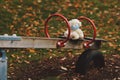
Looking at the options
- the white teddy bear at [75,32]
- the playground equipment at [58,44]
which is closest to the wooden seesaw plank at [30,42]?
the playground equipment at [58,44]

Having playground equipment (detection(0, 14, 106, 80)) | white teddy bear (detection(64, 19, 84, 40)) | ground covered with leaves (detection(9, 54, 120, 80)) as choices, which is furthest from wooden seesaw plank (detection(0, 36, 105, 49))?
ground covered with leaves (detection(9, 54, 120, 80))

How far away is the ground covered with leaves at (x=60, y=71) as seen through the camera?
24.4ft

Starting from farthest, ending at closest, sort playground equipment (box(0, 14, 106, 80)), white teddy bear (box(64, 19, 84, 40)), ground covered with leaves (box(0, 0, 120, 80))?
1. ground covered with leaves (box(0, 0, 120, 80))
2. white teddy bear (box(64, 19, 84, 40))
3. playground equipment (box(0, 14, 106, 80))

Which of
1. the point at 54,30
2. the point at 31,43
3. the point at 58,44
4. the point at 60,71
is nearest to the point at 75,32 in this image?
the point at 58,44

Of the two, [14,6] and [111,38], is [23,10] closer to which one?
[14,6]

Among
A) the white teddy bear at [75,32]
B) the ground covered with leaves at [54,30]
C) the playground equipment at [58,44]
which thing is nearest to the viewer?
the playground equipment at [58,44]

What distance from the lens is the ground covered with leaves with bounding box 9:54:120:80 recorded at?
24.4 feet

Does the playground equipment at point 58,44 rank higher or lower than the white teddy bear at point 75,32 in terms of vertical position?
lower

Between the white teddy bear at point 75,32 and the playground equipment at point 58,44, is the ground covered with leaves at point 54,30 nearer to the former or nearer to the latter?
the playground equipment at point 58,44

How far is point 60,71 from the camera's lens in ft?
25.3

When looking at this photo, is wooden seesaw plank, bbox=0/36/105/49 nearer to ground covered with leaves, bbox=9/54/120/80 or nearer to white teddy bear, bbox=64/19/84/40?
white teddy bear, bbox=64/19/84/40

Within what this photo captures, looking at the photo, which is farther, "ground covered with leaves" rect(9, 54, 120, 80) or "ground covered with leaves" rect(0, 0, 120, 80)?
"ground covered with leaves" rect(0, 0, 120, 80)

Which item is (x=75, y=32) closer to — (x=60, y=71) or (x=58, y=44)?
(x=58, y=44)

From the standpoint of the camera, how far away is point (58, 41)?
7219 mm
